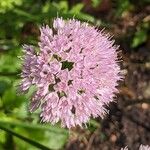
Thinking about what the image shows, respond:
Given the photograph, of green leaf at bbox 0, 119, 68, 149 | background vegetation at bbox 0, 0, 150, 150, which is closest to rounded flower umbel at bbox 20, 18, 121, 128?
background vegetation at bbox 0, 0, 150, 150

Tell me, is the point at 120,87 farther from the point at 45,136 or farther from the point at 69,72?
the point at 69,72

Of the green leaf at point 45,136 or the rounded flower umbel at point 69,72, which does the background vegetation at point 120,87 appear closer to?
the green leaf at point 45,136

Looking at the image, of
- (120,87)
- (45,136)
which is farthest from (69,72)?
(120,87)

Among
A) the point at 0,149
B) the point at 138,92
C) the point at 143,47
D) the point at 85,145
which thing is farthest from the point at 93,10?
the point at 0,149

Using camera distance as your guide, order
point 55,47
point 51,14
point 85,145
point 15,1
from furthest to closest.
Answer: point 85,145 → point 15,1 → point 51,14 → point 55,47

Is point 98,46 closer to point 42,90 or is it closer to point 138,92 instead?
point 42,90

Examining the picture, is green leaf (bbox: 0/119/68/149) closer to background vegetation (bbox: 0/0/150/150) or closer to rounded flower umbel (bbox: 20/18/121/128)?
background vegetation (bbox: 0/0/150/150)

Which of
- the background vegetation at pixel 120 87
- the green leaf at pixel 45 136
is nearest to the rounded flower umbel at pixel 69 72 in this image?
the background vegetation at pixel 120 87
